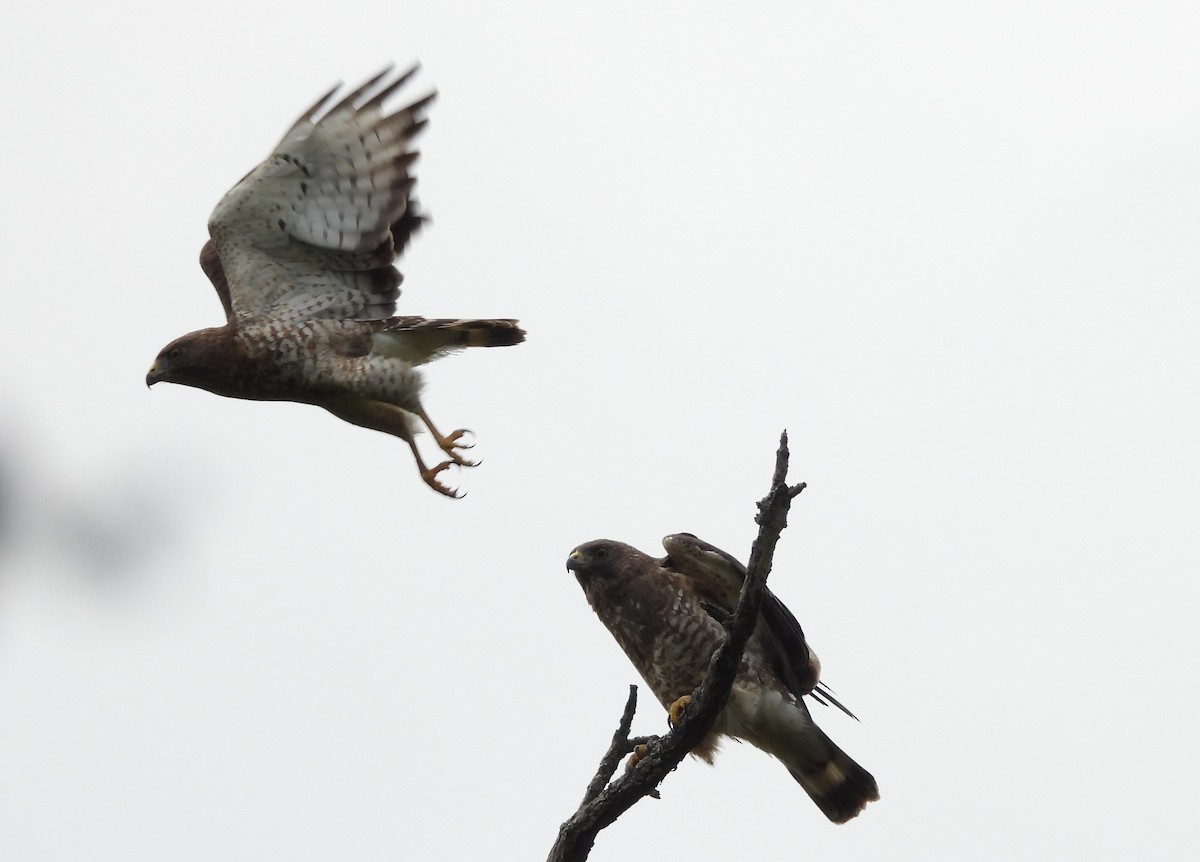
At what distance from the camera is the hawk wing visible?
24.5 feet

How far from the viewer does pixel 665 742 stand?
6184mm

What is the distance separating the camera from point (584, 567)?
830cm

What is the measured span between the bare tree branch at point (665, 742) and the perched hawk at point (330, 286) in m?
2.41

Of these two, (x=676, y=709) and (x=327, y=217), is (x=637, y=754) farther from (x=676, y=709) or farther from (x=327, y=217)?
(x=327, y=217)

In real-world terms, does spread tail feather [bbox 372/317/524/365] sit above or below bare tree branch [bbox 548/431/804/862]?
above

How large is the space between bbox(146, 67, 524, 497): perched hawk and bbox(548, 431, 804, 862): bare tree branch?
7.91ft

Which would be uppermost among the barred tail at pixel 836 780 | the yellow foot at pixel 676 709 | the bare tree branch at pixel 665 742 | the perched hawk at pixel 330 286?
the perched hawk at pixel 330 286

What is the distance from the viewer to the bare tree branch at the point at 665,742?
5.67 m

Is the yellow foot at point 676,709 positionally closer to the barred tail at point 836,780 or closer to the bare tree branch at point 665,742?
the barred tail at point 836,780

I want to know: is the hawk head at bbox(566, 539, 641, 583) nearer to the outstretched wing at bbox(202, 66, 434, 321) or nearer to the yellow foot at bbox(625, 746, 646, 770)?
the yellow foot at bbox(625, 746, 646, 770)

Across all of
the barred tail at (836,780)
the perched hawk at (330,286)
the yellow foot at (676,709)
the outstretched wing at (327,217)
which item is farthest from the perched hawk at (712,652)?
the outstretched wing at (327,217)

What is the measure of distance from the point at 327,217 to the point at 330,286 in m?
0.41

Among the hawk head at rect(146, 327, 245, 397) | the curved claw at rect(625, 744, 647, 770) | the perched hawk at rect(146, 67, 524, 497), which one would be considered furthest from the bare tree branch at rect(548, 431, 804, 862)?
the hawk head at rect(146, 327, 245, 397)

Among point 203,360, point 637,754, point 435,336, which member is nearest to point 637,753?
point 637,754
